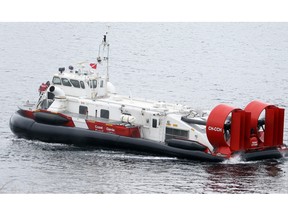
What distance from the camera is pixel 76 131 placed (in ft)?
107

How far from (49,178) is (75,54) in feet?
125

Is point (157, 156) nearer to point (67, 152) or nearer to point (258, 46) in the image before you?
point (67, 152)

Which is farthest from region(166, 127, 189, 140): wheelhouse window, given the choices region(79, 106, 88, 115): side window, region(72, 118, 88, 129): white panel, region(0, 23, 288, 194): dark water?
region(79, 106, 88, 115): side window

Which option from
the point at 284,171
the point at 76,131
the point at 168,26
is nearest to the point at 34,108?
the point at 76,131

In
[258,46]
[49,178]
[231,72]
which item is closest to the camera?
[49,178]

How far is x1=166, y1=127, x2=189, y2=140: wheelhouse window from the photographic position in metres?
31.0

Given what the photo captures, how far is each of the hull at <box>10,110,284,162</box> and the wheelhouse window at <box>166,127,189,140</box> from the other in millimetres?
472

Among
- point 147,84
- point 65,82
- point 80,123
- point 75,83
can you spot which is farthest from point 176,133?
point 147,84

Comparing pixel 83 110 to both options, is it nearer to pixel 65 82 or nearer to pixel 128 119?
pixel 65 82

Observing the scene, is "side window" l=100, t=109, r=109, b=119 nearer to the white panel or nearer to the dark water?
the white panel

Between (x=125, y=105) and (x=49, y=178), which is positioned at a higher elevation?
(x=125, y=105)

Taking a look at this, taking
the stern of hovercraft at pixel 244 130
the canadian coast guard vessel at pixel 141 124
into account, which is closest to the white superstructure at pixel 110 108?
the canadian coast guard vessel at pixel 141 124

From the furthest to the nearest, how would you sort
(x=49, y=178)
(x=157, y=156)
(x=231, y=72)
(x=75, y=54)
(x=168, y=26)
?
1. (x=168, y=26)
2. (x=75, y=54)
3. (x=231, y=72)
4. (x=157, y=156)
5. (x=49, y=178)

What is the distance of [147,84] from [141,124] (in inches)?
718
